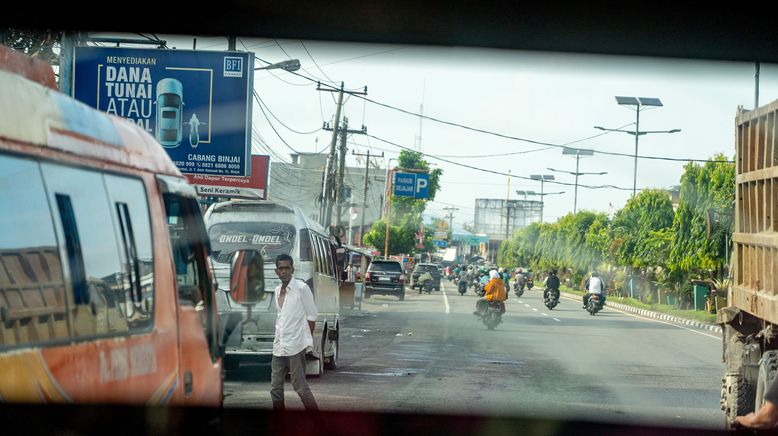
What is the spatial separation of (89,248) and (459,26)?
15.4ft

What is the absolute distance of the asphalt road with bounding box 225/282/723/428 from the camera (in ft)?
37.4

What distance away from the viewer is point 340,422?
9836 millimetres

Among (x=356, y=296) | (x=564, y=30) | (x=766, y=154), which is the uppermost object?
(x=564, y=30)

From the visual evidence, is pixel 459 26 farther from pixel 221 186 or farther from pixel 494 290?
pixel 494 290

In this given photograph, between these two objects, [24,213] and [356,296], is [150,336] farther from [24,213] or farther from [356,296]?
[356,296]

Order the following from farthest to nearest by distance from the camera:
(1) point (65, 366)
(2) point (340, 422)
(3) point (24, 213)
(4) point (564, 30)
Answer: (2) point (340, 422)
(4) point (564, 30)
(1) point (65, 366)
(3) point (24, 213)

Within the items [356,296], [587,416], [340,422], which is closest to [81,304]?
[340,422]

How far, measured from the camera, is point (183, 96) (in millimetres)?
17594

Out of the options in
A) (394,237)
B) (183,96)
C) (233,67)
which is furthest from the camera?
(394,237)

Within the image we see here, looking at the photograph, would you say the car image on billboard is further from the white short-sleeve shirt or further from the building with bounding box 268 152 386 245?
the building with bounding box 268 152 386 245

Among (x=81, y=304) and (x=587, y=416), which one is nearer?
(x=81, y=304)

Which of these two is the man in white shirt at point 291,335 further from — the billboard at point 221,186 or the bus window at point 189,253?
the billboard at point 221,186

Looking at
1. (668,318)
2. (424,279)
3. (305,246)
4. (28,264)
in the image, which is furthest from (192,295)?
(424,279)

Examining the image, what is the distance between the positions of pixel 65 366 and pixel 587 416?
308 inches
